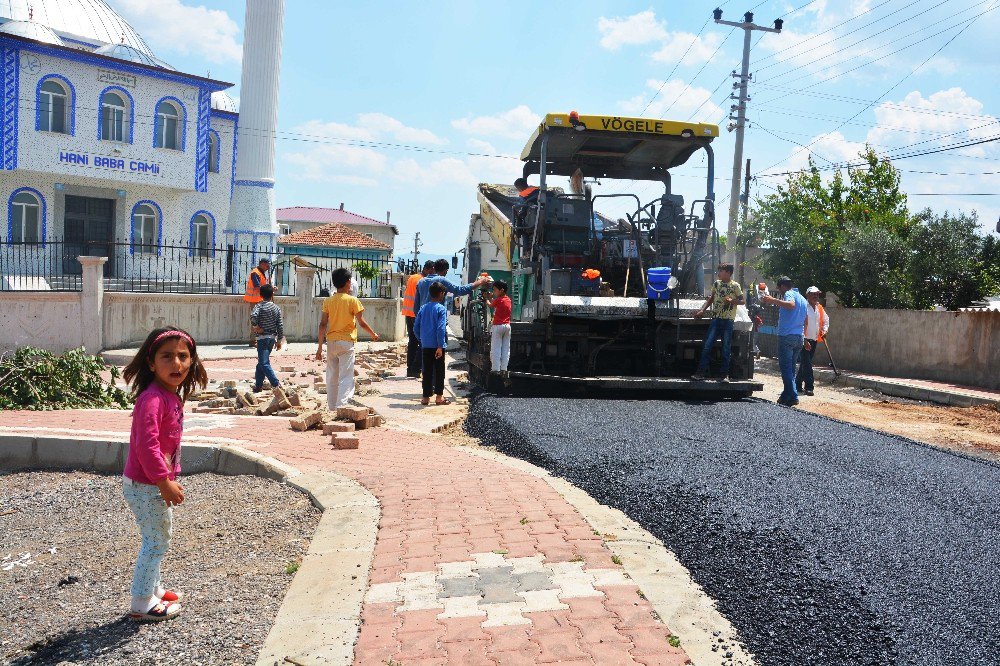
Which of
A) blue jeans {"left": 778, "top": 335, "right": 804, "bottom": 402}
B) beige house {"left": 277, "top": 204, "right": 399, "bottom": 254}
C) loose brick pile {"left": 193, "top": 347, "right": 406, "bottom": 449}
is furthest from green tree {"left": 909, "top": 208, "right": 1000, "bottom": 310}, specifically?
beige house {"left": 277, "top": 204, "right": 399, "bottom": 254}

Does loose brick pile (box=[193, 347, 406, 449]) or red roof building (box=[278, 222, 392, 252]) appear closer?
loose brick pile (box=[193, 347, 406, 449])

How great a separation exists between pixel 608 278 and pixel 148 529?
7555 mm

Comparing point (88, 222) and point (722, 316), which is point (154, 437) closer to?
point (722, 316)

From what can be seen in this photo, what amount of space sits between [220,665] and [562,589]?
4.40 ft

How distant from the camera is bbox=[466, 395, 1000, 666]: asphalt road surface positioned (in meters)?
3.25

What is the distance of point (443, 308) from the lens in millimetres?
9141

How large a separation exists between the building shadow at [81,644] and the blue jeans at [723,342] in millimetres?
7081

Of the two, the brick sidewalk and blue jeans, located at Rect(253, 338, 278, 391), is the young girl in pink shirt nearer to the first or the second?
the brick sidewalk

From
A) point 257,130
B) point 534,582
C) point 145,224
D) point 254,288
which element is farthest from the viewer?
point 257,130

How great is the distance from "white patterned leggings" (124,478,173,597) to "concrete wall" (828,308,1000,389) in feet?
49.0

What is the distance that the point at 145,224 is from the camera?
85.1 ft

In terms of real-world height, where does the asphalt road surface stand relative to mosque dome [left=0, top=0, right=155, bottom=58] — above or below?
below

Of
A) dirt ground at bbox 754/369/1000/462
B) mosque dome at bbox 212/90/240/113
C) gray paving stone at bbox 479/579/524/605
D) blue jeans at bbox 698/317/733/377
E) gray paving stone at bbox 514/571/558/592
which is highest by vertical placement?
mosque dome at bbox 212/90/240/113

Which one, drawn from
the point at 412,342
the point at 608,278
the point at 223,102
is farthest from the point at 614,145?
the point at 223,102
